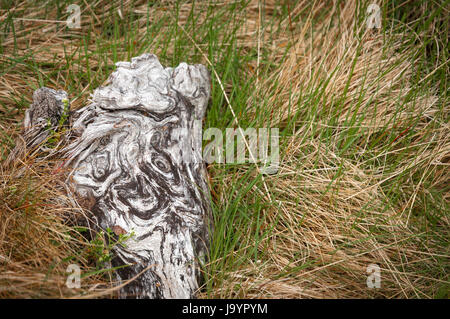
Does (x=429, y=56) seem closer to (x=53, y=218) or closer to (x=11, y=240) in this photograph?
(x=53, y=218)

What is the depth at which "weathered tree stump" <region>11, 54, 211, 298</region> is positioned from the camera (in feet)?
5.20

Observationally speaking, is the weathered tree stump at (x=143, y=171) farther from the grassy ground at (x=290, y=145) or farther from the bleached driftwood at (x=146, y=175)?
the grassy ground at (x=290, y=145)

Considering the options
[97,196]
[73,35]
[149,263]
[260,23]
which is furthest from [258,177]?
[73,35]

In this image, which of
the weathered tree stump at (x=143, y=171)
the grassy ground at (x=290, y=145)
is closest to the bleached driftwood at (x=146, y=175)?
the weathered tree stump at (x=143, y=171)

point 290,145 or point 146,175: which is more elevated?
point 290,145

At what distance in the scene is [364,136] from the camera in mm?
2078

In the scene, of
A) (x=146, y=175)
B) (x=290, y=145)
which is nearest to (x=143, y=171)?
(x=146, y=175)

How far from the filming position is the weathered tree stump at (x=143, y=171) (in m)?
1.58

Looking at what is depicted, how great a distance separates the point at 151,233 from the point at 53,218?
1.48ft

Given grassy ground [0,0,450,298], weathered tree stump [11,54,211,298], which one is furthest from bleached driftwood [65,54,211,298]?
grassy ground [0,0,450,298]

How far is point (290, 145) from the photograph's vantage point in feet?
6.66

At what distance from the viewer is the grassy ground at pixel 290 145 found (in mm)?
1608

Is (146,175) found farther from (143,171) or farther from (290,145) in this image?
(290,145)

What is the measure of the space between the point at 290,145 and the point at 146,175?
0.86m
